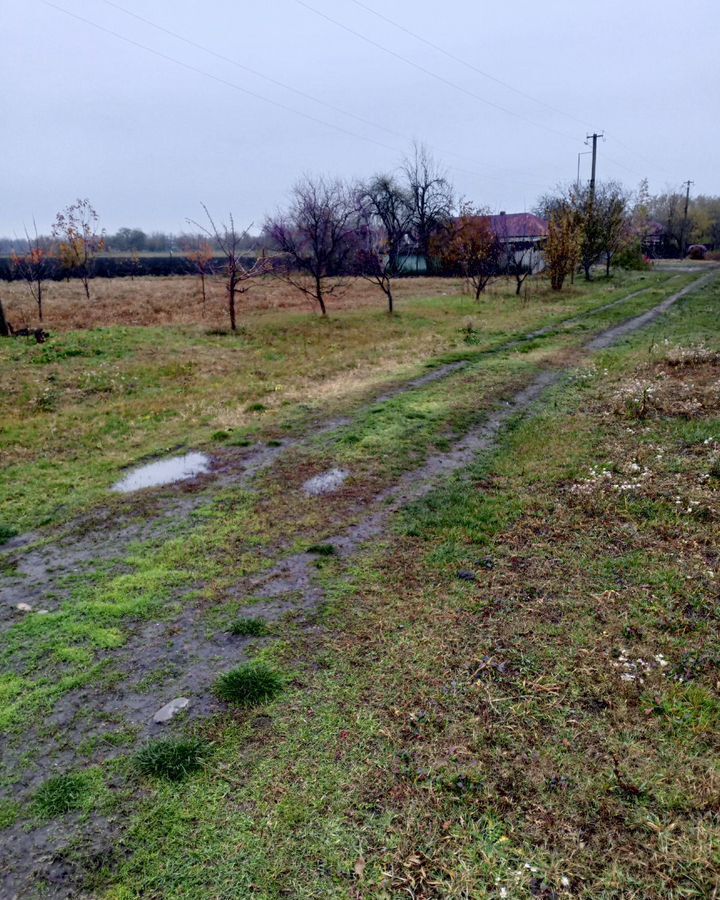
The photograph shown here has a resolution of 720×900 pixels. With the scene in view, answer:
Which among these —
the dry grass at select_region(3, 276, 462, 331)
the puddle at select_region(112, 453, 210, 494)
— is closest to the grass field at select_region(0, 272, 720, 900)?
the puddle at select_region(112, 453, 210, 494)

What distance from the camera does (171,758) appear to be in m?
3.16

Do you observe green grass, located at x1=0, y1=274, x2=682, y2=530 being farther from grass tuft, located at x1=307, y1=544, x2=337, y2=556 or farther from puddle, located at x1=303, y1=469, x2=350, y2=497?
grass tuft, located at x1=307, y1=544, x2=337, y2=556

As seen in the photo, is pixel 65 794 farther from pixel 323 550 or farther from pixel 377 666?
pixel 323 550

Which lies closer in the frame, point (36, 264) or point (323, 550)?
point (323, 550)

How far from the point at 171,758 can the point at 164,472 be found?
529cm

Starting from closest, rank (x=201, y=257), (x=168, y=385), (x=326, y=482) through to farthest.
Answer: (x=326, y=482) < (x=168, y=385) < (x=201, y=257)

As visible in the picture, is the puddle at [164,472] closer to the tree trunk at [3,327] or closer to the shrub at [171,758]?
the shrub at [171,758]

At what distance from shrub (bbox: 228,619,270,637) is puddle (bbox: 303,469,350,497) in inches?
103

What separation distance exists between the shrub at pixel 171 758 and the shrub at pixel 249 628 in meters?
1.01

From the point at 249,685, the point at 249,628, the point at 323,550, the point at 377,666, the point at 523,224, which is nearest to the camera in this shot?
the point at 249,685

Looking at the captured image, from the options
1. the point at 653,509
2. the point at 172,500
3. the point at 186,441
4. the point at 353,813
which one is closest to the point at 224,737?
the point at 353,813

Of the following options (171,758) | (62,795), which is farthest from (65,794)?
(171,758)

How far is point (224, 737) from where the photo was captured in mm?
3320

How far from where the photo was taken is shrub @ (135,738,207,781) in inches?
122
